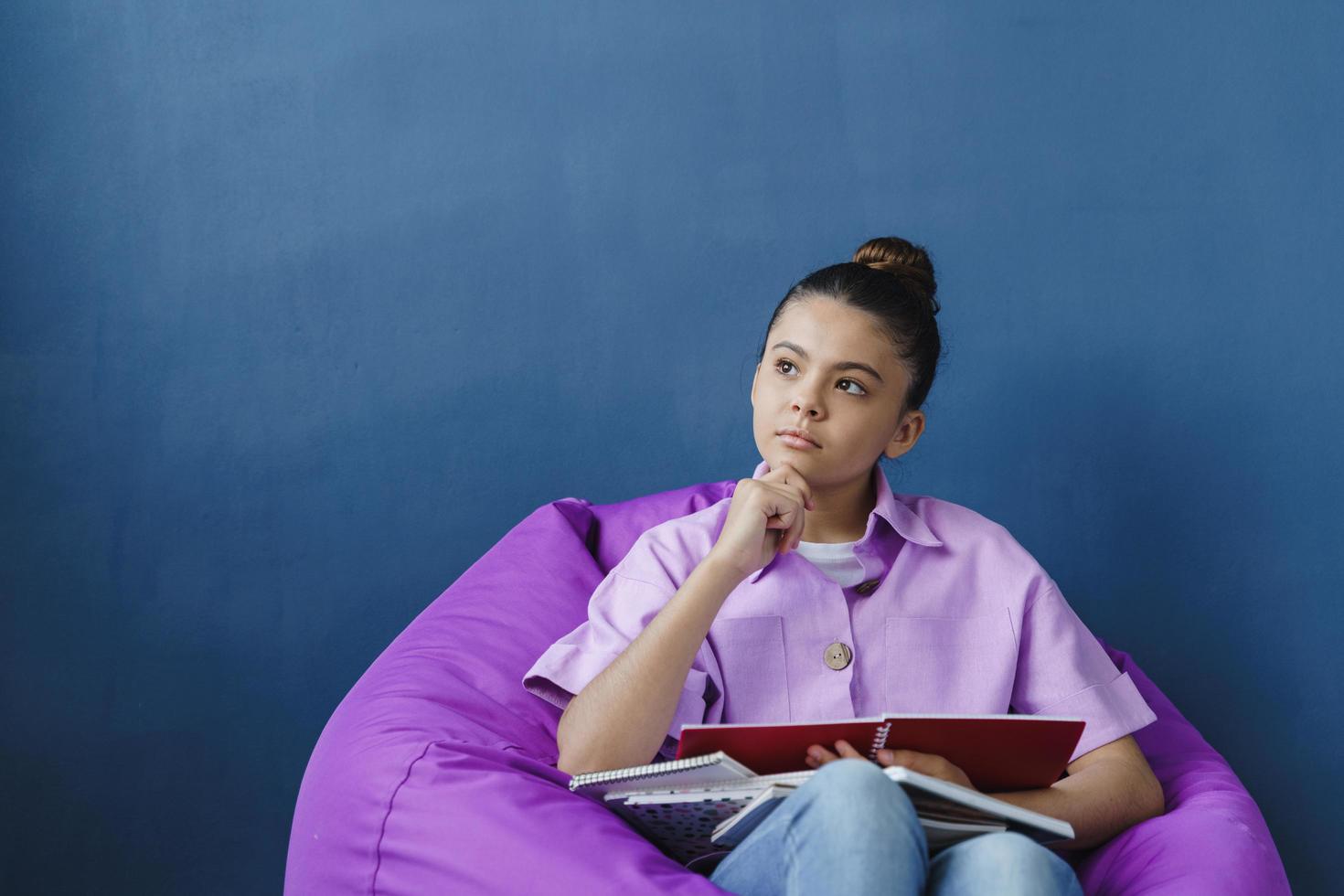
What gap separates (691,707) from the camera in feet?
4.57

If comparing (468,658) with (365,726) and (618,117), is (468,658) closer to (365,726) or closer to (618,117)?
(365,726)

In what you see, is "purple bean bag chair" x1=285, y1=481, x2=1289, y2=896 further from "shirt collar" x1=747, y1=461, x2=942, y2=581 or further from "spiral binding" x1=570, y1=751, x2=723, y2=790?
"shirt collar" x1=747, y1=461, x2=942, y2=581

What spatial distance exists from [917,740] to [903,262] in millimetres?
669

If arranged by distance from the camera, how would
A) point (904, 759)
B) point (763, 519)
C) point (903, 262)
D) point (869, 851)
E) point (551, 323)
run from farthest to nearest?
point (551, 323), point (903, 262), point (763, 519), point (904, 759), point (869, 851)

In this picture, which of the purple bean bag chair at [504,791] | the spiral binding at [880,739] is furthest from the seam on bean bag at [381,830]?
the spiral binding at [880,739]

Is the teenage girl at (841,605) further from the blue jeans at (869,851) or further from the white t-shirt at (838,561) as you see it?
the blue jeans at (869,851)

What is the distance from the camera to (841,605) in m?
1.49

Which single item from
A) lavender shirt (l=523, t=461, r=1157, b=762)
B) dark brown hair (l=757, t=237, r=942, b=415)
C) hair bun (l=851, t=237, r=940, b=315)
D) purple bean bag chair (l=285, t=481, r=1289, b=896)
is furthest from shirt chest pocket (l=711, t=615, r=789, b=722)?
hair bun (l=851, t=237, r=940, b=315)

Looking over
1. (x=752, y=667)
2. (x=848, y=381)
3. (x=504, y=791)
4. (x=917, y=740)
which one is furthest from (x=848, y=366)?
(x=504, y=791)

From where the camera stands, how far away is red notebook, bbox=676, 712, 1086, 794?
1.11 m

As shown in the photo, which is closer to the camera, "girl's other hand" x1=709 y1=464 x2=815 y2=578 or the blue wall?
"girl's other hand" x1=709 y1=464 x2=815 y2=578

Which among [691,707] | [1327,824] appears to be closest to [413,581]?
[691,707]

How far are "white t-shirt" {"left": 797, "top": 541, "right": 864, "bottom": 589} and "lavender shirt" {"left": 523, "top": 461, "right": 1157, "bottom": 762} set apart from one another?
0.01 m

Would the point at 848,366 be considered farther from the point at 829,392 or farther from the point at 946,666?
the point at 946,666
